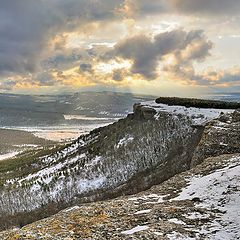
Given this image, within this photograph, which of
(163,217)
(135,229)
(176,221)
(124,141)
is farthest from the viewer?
(124,141)

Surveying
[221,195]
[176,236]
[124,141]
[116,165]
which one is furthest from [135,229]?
[124,141]

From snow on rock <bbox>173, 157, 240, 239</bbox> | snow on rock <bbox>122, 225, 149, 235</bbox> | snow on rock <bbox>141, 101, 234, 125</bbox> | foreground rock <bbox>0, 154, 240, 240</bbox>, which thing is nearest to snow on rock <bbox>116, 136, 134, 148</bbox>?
snow on rock <bbox>141, 101, 234, 125</bbox>

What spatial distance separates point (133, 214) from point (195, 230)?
4970 mm

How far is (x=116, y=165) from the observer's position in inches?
4523

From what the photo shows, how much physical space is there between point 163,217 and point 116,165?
93.5 meters

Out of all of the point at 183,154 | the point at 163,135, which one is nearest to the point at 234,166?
the point at 183,154

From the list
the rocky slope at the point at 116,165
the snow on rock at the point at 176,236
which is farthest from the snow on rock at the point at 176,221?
the rocky slope at the point at 116,165

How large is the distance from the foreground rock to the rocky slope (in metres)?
47.7

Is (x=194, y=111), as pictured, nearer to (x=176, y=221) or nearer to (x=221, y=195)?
(x=221, y=195)

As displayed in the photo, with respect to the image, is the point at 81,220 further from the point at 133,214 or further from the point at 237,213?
the point at 237,213

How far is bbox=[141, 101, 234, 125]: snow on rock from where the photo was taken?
Result: 9100cm

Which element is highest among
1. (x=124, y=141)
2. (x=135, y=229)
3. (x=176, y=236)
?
(x=176, y=236)

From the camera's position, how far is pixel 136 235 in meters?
19.0

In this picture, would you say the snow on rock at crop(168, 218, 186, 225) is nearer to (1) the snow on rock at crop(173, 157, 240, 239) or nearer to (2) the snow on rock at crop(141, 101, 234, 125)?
(1) the snow on rock at crop(173, 157, 240, 239)
